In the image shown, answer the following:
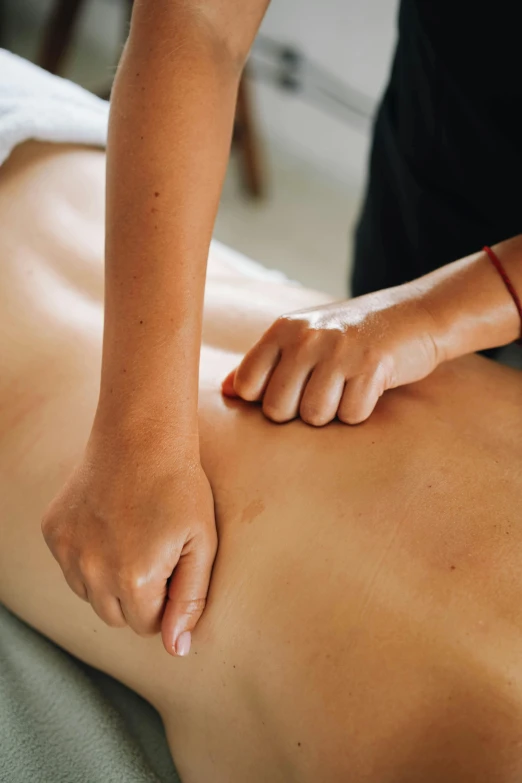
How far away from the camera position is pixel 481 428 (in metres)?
0.69

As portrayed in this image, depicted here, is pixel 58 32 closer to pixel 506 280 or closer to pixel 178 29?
pixel 178 29

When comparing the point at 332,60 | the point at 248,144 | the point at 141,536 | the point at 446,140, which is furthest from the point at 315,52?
the point at 141,536

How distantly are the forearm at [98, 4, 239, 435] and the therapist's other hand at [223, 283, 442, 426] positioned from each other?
85 millimetres

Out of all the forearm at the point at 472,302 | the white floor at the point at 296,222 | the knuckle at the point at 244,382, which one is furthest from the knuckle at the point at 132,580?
the white floor at the point at 296,222

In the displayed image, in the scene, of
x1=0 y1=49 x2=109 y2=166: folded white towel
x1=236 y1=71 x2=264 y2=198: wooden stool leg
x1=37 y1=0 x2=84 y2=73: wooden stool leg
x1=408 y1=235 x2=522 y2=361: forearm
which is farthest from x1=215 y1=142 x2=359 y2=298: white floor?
x1=408 y1=235 x2=522 y2=361: forearm

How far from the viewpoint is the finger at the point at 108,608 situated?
0.62 metres

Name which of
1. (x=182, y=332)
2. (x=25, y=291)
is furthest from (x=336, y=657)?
(x=25, y=291)

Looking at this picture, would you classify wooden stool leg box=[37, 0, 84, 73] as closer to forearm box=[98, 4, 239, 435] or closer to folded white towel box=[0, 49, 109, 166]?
folded white towel box=[0, 49, 109, 166]

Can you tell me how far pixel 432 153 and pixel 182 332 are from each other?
59 cm

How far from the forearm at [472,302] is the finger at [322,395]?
12cm

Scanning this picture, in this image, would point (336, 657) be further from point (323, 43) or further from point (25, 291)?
point (323, 43)

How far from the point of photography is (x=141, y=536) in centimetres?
59

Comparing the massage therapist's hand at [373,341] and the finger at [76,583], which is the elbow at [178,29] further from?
the finger at [76,583]

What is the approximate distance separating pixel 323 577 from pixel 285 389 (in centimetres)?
18
